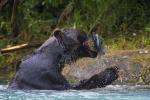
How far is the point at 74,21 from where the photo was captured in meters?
11.1

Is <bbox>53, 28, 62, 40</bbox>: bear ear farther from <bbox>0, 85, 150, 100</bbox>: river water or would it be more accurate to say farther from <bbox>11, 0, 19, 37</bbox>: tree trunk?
<bbox>11, 0, 19, 37</bbox>: tree trunk

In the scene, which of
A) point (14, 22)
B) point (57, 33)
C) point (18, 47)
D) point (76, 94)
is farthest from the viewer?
point (14, 22)

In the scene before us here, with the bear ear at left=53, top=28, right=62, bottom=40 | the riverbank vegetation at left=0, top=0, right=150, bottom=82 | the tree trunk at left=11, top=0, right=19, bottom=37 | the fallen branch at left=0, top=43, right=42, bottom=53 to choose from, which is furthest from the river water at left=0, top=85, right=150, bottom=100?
the tree trunk at left=11, top=0, right=19, bottom=37

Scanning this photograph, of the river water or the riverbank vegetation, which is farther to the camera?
the riverbank vegetation

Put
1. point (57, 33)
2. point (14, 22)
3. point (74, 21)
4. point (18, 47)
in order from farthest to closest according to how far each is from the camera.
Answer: point (14, 22) → point (74, 21) → point (18, 47) → point (57, 33)

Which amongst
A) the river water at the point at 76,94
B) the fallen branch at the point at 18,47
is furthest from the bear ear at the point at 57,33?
the fallen branch at the point at 18,47

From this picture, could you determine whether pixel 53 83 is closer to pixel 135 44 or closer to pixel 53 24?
pixel 135 44

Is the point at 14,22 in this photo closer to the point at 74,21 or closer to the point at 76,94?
the point at 74,21

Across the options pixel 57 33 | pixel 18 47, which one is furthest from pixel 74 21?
pixel 57 33

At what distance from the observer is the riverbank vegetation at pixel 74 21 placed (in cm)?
1025

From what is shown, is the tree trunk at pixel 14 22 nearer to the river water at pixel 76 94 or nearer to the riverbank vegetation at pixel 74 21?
the riverbank vegetation at pixel 74 21

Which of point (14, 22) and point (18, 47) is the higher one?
point (14, 22)

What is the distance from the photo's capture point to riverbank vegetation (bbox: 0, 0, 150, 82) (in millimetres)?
10250

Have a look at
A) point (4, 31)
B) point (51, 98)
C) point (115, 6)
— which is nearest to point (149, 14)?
point (115, 6)
